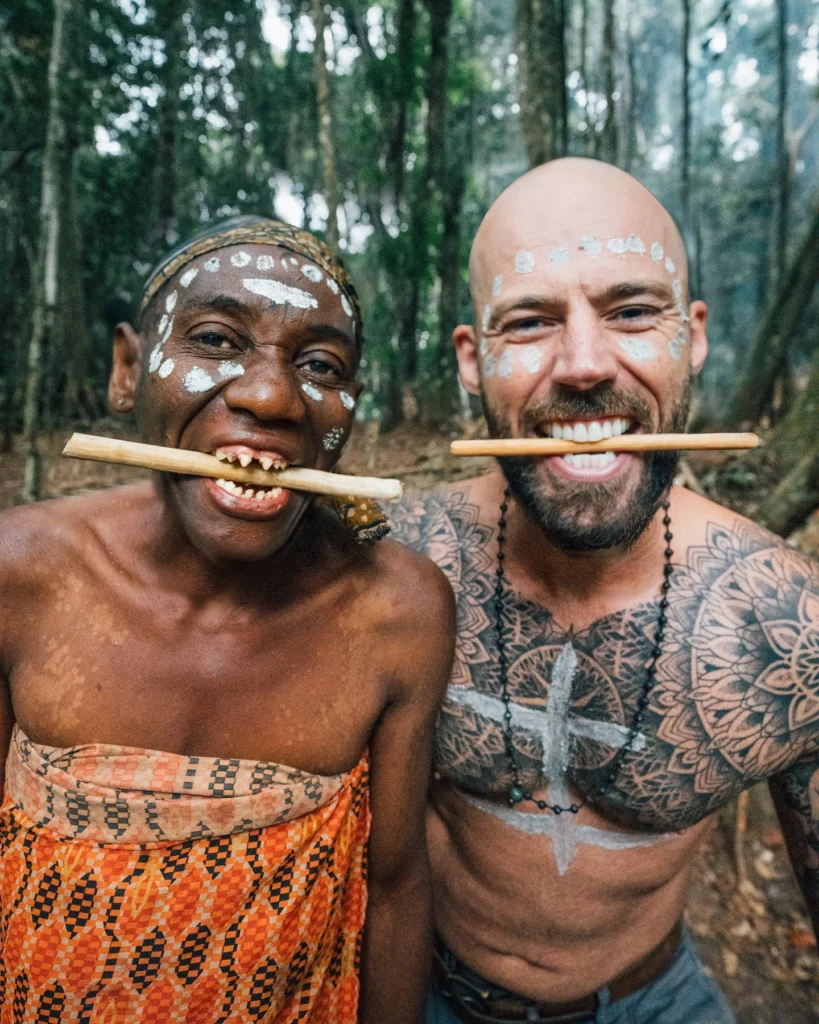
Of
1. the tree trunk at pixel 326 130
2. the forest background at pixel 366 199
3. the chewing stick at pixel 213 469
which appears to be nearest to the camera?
the chewing stick at pixel 213 469

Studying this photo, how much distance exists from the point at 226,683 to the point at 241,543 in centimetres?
36

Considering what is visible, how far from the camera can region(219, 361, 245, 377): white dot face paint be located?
4.46ft

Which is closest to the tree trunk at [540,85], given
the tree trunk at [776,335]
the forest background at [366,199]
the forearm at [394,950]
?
the forest background at [366,199]

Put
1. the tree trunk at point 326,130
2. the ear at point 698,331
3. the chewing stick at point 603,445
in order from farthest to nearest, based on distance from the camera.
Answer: the tree trunk at point 326,130
the ear at point 698,331
the chewing stick at point 603,445

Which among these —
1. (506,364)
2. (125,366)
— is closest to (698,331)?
(506,364)

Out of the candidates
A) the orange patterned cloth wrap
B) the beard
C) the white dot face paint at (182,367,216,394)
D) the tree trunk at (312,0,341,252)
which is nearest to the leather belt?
the orange patterned cloth wrap

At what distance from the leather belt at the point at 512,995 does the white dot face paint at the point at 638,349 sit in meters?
1.89

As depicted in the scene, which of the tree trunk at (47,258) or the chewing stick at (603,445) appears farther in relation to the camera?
the tree trunk at (47,258)

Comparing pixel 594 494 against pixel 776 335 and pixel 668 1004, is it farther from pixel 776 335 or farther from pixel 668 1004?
pixel 776 335

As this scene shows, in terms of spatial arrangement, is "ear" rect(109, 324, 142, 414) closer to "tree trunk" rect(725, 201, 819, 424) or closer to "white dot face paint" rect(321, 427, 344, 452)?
"white dot face paint" rect(321, 427, 344, 452)

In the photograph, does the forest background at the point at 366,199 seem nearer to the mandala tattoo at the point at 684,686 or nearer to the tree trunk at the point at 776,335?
the tree trunk at the point at 776,335

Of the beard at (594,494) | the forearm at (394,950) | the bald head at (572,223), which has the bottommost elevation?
the forearm at (394,950)

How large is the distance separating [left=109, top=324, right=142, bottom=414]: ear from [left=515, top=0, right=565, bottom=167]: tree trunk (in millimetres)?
4844

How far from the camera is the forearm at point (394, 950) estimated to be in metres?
1.66
